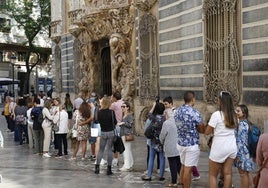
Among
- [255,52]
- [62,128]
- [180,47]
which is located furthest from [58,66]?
[255,52]

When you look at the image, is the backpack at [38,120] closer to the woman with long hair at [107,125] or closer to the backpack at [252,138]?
the woman with long hair at [107,125]

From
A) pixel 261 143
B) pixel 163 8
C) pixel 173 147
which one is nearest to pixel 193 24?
pixel 163 8

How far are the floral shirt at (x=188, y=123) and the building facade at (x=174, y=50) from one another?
3459 mm

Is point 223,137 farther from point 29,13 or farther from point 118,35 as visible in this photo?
point 29,13

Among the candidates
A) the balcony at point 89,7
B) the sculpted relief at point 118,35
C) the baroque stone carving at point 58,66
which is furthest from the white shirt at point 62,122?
the baroque stone carving at point 58,66

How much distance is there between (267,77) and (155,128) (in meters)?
2.98

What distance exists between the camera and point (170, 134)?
28.5 feet

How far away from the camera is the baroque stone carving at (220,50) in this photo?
38.2 ft

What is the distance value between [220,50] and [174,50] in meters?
2.71

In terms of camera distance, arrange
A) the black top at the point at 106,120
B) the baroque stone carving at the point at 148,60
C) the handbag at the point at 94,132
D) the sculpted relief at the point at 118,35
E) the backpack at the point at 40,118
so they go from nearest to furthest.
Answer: the black top at the point at 106,120 < the handbag at the point at 94,132 < the backpack at the point at 40,118 < the baroque stone carving at the point at 148,60 < the sculpted relief at the point at 118,35

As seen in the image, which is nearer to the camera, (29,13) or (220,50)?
(220,50)

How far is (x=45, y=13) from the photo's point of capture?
1601 inches

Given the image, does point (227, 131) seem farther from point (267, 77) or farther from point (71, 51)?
point (71, 51)

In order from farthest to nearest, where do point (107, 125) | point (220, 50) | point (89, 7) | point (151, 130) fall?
point (89, 7), point (220, 50), point (107, 125), point (151, 130)
